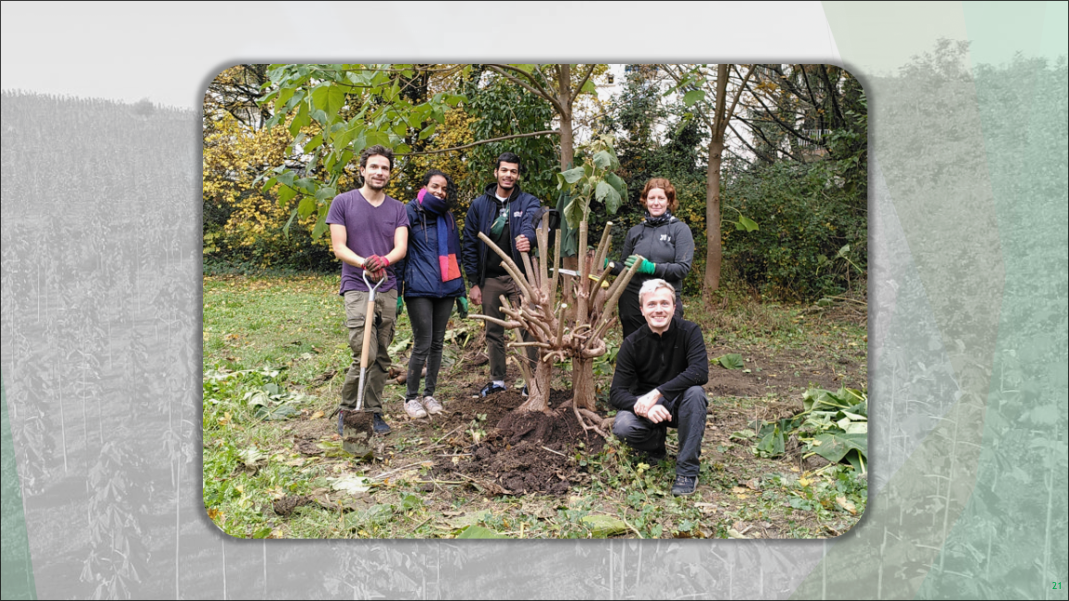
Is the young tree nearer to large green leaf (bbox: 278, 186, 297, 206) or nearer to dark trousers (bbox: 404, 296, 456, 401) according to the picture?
dark trousers (bbox: 404, 296, 456, 401)

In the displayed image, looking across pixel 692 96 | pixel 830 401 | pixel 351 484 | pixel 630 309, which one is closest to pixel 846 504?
pixel 830 401

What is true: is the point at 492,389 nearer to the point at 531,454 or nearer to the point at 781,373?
the point at 531,454

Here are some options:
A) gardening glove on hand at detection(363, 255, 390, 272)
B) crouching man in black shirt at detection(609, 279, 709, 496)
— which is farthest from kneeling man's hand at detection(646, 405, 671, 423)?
gardening glove on hand at detection(363, 255, 390, 272)

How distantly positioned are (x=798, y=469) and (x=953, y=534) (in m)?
1.38

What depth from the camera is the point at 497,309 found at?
5.38 metres

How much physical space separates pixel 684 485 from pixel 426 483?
49.8 inches

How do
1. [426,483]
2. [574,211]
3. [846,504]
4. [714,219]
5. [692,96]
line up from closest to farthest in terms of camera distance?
[692,96], [846,504], [426,483], [574,211], [714,219]

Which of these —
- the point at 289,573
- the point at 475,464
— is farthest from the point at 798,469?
the point at 289,573

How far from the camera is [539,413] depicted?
452 cm

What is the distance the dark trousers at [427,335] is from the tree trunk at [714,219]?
178 inches

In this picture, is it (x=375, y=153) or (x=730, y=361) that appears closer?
(x=375, y=153)

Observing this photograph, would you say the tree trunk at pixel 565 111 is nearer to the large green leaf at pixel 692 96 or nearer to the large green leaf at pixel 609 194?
the large green leaf at pixel 609 194

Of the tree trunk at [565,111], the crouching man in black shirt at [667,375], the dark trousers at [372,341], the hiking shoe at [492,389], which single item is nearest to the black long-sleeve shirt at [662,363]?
the crouching man in black shirt at [667,375]

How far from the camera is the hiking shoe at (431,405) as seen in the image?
196 inches
